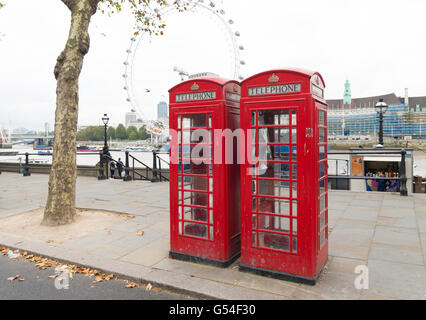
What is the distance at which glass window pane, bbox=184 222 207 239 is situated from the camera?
4.46 meters

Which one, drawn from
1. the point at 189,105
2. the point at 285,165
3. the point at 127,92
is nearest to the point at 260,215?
the point at 285,165

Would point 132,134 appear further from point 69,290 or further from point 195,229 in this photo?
point 69,290

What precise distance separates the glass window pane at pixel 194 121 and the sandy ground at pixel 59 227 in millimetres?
3132

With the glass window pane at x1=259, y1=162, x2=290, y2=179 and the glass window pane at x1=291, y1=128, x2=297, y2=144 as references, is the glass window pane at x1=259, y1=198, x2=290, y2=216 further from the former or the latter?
the glass window pane at x1=291, y1=128, x2=297, y2=144

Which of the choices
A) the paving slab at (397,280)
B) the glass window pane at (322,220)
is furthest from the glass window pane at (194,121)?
the paving slab at (397,280)

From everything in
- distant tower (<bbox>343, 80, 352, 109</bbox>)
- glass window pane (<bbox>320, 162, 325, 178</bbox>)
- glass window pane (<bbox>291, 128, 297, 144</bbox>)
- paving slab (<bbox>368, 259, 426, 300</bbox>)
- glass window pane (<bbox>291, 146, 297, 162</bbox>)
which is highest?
distant tower (<bbox>343, 80, 352, 109</bbox>)

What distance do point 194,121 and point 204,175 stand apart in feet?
2.39

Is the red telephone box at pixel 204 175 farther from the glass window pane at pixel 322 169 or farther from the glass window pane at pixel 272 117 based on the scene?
the glass window pane at pixel 322 169

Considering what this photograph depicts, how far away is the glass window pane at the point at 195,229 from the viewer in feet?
14.6

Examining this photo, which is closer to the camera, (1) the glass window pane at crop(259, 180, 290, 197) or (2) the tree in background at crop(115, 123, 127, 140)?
(1) the glass window pane at crop(259, 180, 290, 197)

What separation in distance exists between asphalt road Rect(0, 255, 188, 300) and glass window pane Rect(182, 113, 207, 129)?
6.77 ft

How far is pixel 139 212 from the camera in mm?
7723

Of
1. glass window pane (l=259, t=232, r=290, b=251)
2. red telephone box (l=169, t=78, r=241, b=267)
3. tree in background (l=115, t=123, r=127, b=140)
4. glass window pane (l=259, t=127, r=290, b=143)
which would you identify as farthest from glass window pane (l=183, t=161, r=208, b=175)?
tree in background (l=115, t=123, r=127, b=140)

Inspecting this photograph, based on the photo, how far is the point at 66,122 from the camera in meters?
6.75
